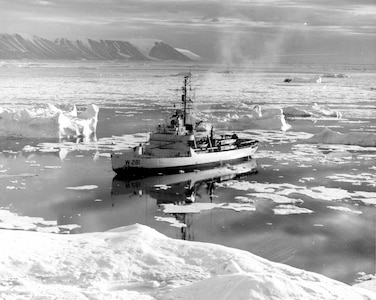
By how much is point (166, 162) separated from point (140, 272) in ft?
38.8

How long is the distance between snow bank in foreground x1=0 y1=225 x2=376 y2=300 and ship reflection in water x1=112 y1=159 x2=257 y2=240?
9.50ft

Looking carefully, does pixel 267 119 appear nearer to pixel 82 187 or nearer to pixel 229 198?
pixel 229 198

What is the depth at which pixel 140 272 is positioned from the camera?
8680 mm

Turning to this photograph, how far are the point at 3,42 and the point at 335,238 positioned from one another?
184 meters

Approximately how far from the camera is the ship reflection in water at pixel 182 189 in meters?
14.5

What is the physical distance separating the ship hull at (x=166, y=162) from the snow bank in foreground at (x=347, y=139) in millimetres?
5187

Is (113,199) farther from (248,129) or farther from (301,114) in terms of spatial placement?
(301,114)

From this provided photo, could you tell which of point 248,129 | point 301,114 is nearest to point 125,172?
point 248,129

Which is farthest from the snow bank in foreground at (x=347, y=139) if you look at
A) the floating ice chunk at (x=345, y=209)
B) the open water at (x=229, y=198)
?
the floating ice chunk at (x=345, y=209)

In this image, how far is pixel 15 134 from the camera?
27609 millimetres

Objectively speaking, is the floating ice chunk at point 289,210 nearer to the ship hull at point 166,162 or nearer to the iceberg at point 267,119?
the ship hull at point 166,162

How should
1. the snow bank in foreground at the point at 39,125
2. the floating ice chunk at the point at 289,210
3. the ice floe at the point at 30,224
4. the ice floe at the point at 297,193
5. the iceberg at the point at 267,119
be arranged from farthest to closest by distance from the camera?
the iceberg at the point at 267,119 < the snow bank in foreground at the point at 39,125 < the ice floe at the point at 297,193 < the floating ice chunk at the point at 289,210 < the ice floe at the point at 30,224

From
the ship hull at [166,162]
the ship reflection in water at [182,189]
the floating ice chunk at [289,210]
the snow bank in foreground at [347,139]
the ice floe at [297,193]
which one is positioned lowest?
the ship reflection in water at [182,189]

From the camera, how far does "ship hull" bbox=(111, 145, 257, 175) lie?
19.6 metres
